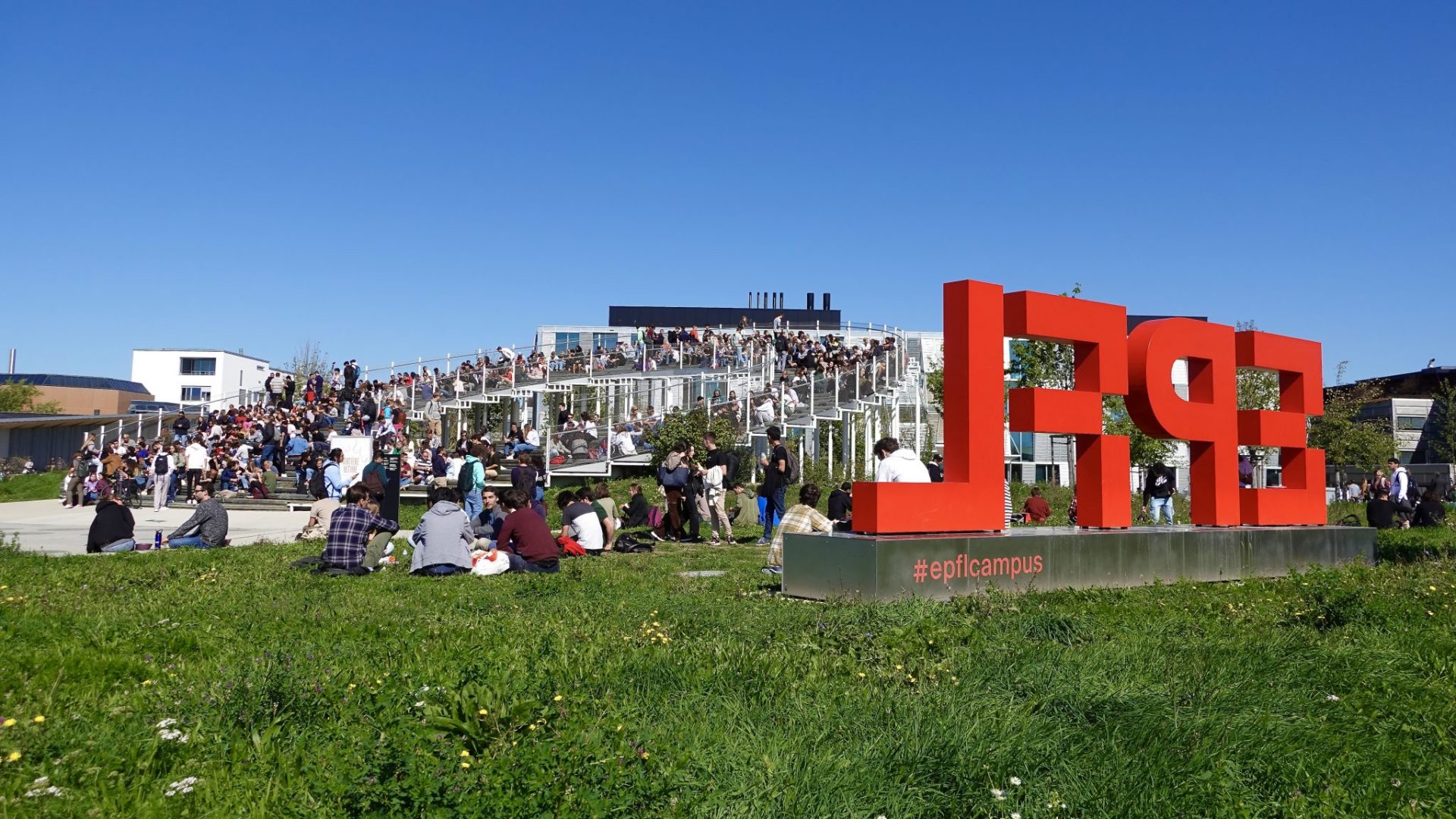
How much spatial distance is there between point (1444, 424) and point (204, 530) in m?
64.0

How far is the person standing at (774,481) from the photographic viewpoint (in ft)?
55.9

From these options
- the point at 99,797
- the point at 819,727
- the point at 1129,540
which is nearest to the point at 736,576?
the point at 1129,540

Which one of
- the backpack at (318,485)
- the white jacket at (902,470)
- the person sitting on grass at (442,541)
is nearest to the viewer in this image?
the white jacket at (902,470)

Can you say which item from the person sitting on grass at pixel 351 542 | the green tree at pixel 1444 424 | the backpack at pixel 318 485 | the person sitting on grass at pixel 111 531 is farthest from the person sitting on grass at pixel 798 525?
the green tree at pixel 1444 424

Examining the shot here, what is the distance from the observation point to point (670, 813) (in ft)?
11.0

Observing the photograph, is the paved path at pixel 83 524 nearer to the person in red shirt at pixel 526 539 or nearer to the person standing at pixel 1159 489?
the person in red shirt at pixel 526 539

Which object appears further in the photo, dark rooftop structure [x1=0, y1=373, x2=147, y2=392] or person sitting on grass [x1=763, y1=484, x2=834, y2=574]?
dark rooftop structure [x1=0, y1=373, x2=147, y2=392]

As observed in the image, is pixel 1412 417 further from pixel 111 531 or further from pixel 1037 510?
pixel 111 531

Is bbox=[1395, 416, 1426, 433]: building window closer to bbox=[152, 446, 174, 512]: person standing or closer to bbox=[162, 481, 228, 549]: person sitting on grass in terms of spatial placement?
bbox=[152, 446, 174, 512]: person standing

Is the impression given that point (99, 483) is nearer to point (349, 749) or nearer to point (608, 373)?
point (608, 373)

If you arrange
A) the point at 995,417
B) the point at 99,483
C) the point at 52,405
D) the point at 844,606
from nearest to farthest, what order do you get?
the point at 844,606, the point at 995,417, the point at 99,483, the point at 52,405

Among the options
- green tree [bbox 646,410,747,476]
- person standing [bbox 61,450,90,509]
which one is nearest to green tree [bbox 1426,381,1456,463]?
green tree [bbox 646,410,747,476]

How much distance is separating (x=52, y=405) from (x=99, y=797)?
263 feet

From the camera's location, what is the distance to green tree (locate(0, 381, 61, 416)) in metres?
66.4
